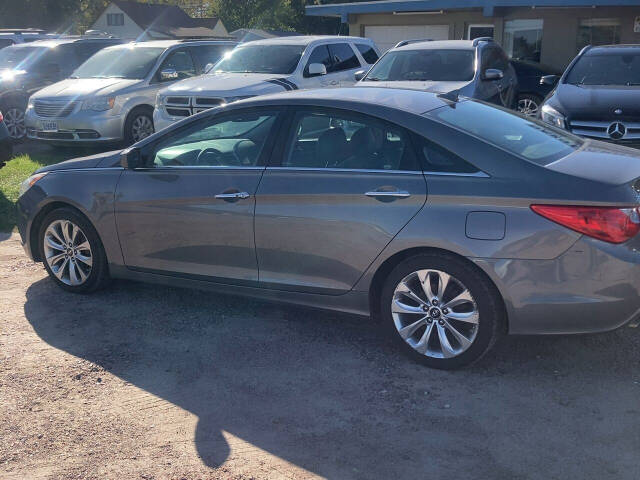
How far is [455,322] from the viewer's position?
4.37 meters

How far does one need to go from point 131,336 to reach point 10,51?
12.2 metres

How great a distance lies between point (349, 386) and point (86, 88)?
9.32m

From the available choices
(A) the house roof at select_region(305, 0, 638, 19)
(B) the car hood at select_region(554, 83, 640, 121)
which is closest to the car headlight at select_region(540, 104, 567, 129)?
(B) the car hood at select_region(554, 83, 640, 121)

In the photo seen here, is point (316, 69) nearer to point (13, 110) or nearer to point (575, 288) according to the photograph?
point (13, 110)

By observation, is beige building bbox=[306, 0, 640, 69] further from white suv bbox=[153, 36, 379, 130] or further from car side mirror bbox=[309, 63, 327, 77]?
car side mirror bbox=[309, 63, 327, 77]

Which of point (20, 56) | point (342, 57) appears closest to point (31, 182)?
point (342, 57)

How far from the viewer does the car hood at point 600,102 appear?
8.70 m

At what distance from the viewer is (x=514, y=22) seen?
1931cm

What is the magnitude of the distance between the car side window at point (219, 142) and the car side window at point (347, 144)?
25 centimetres

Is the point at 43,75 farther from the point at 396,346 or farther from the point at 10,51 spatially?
the point at 396,346

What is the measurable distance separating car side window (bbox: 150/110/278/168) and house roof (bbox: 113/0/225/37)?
48447 mm

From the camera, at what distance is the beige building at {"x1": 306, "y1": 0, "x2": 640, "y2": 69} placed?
57.5 ft

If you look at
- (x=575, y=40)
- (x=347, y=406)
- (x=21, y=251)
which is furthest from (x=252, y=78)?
(x=575, y=40)

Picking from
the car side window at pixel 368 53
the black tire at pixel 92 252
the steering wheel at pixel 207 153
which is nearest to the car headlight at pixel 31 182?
the black tire at pixel 92 252
